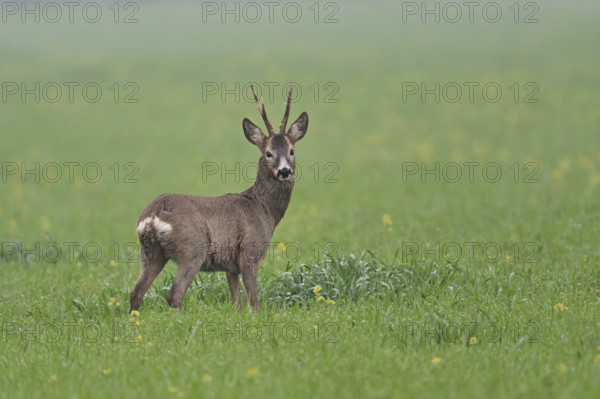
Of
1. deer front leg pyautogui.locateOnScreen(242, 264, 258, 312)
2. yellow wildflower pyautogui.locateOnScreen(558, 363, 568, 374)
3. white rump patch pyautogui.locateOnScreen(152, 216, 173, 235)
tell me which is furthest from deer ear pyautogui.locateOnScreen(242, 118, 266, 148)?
yellow wildflower pyautogui.locateOnScreen(558, 363, 568, 374)

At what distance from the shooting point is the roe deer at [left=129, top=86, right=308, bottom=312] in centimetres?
711

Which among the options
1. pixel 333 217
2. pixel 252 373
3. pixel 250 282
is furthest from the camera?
pixel 333 217

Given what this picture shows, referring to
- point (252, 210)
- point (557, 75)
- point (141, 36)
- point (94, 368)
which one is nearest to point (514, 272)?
point (252, 210)

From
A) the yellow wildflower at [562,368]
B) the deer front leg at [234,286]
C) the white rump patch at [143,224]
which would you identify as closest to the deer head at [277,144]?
the deer front leg at [234,286]

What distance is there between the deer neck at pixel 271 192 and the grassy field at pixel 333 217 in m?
0.70

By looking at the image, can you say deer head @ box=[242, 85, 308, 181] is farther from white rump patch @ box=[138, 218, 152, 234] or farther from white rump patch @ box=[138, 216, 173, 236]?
white rump patch @ box=[138, 218, 152, 234]

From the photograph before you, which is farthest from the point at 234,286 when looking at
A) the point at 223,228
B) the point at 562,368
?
the point at 562,368

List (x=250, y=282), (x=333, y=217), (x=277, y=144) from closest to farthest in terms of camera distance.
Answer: (x=250, y=282), (x=277, y=144), (x=333, y=217)

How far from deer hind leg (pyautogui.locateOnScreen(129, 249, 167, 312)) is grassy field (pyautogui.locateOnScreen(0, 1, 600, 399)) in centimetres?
15

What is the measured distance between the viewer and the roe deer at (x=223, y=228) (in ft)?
23.3

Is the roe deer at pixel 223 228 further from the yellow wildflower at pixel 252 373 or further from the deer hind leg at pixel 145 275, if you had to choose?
the yellow wildflower at pixel 252 373

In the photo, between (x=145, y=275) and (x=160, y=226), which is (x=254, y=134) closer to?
(x=160, y=226)

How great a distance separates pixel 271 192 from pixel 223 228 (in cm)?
76

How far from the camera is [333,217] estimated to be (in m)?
13.0
